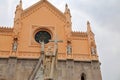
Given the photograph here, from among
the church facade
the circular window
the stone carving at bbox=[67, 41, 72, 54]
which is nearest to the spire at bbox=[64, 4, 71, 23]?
the church facade

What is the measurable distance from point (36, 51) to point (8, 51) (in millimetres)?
2819

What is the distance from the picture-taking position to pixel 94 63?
24797 mm

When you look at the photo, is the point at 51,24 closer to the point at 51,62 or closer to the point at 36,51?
the point at 36,51

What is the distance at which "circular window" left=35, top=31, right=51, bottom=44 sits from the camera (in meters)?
26.7

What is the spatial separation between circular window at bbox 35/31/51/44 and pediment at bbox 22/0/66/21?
2590 millimetres

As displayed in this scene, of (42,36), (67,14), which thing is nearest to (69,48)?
(42,36)

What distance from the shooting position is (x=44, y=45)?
25.7 metres

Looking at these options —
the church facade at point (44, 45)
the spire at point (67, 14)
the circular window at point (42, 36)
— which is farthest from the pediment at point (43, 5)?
the circular window at point (42, 36)

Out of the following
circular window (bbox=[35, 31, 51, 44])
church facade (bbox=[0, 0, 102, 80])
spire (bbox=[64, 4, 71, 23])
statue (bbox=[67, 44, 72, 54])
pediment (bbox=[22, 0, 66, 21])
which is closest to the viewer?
church facade (bbox=[0, 0, 102, 80])

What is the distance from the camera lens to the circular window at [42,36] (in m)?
26.7

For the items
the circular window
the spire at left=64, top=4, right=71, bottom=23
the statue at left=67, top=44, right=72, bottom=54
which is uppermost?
the spire at left=64, top=4, right=71, bottom=23

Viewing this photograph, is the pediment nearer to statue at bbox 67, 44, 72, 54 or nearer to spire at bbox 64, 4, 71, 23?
spire at bbox 64, 4, 71, 23

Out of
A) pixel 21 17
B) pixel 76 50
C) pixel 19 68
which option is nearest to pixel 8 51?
pixel 19 68

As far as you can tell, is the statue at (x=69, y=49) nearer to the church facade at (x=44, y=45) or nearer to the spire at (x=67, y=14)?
the church facade at (x=44, y=45)
